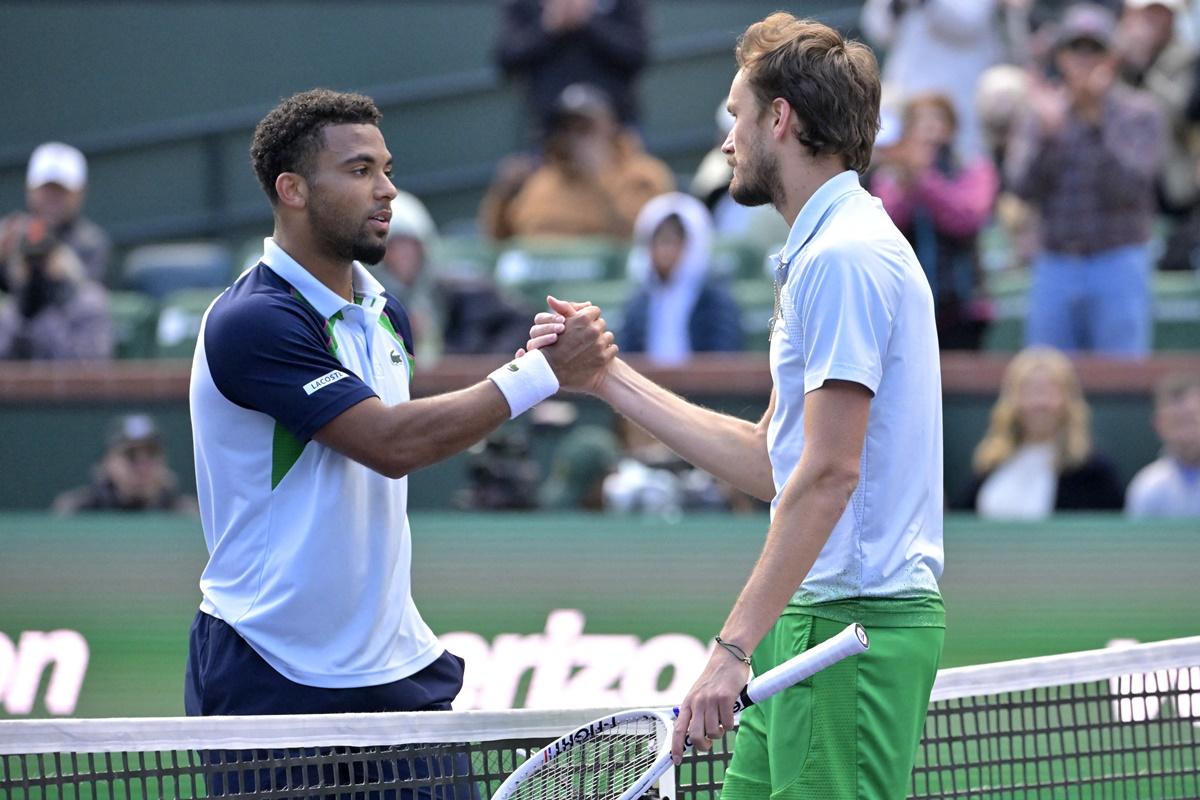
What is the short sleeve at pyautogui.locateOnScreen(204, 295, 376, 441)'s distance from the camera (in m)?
3.53

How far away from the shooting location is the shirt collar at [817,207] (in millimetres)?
3295

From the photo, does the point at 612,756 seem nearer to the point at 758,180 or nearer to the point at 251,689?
the point at 251,689

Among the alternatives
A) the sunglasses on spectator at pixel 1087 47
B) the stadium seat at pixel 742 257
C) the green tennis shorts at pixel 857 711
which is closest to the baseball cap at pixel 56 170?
the stadium seat at pixel 742 257

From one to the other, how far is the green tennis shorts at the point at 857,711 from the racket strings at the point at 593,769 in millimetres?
260

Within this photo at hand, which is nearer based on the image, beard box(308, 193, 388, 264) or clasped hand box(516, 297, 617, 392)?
beard box(308, 193, 388, 264)

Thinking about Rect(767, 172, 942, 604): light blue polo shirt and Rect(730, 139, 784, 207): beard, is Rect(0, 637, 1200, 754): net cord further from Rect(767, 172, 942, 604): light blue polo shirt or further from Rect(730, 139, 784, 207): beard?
Rect(730, 139, 784, 207): beard

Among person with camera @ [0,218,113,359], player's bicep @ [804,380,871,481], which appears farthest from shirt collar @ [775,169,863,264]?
person with camera @ [0,218,113,359]

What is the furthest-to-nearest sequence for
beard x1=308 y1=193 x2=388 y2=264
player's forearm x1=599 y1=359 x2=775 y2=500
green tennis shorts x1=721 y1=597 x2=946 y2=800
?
player's forearm x1=599 y1=359 x2=775 y2=500 → beard x1=308 y1=193 x2=388 y2=264 → green tennis shorts x1=721 y1=597 x2=946 y2=800

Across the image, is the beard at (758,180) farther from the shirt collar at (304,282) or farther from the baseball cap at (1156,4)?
the baseball cap at (1156,4)

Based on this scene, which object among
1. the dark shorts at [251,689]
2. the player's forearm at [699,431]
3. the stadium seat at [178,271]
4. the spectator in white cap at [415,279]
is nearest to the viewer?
the dark shorts at [251,689]

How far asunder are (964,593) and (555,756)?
3635mm

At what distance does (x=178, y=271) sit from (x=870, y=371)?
9608 millimetres

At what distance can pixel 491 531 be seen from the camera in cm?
705

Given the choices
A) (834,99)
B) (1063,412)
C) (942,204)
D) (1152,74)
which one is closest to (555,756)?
(834,99)
